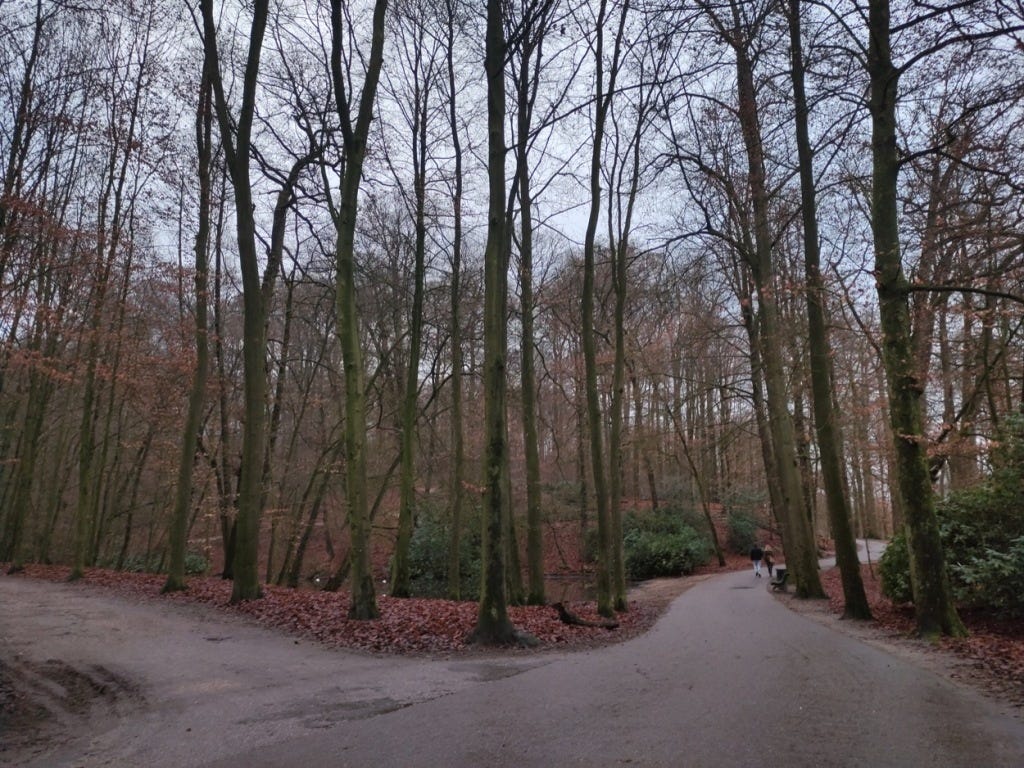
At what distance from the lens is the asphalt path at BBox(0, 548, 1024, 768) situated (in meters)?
4.39

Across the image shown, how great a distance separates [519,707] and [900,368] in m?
7.09

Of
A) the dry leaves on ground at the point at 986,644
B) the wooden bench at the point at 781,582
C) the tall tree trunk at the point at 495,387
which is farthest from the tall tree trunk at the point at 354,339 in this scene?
the wooden bench at the point at 781,582

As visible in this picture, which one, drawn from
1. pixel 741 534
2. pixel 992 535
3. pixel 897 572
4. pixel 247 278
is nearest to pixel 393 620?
pixel 247 278

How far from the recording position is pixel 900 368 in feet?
31.0

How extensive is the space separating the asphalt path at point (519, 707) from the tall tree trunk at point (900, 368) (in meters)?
1.18

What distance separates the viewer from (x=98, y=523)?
1037 inches

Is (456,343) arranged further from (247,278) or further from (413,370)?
(247,278)

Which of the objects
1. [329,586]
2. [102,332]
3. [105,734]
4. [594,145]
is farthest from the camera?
[329,586]

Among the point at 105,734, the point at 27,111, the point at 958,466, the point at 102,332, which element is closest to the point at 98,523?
the point at 102,332

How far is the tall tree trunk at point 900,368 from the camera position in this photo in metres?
9.05

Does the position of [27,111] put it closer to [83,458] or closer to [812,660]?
[83,458]

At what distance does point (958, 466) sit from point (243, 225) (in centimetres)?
1921

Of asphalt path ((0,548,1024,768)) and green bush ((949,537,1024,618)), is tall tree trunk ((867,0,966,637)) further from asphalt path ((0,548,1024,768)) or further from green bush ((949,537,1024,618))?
green bush ((949,537,1024,618))

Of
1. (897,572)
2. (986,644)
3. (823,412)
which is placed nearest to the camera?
(986,644)
